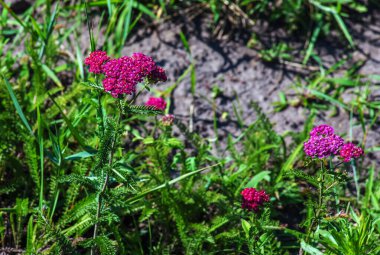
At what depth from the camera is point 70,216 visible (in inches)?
99.0

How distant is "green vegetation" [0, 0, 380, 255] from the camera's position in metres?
2.30

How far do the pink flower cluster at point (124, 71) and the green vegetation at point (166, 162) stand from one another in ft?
0.20

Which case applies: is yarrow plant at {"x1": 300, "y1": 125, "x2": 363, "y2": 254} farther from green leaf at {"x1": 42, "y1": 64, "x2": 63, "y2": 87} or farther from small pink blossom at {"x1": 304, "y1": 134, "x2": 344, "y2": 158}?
green leaf at {"x1": 42, "y1": 64, "x2": 63, "y2": 87}

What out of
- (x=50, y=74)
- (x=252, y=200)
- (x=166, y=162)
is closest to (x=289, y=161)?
(x=166, y=162)

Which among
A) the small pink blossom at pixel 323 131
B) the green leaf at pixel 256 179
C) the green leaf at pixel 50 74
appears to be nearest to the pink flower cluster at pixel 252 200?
the small pink blossom at pixel 323 131

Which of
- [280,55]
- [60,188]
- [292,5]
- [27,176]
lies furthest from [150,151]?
[292,5]

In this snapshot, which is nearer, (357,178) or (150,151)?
(150,151)

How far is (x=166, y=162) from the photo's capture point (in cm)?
289

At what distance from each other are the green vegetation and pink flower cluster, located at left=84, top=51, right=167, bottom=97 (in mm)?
62

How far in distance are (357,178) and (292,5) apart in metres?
1.51

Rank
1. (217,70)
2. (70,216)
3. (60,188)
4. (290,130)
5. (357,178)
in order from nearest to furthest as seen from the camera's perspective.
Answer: (70,216) < (60,188) < (357,178) < (290,130) < (217,70)

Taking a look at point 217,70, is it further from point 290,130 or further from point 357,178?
point 357,178

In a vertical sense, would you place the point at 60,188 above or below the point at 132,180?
below

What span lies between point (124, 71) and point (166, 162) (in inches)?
38.9
